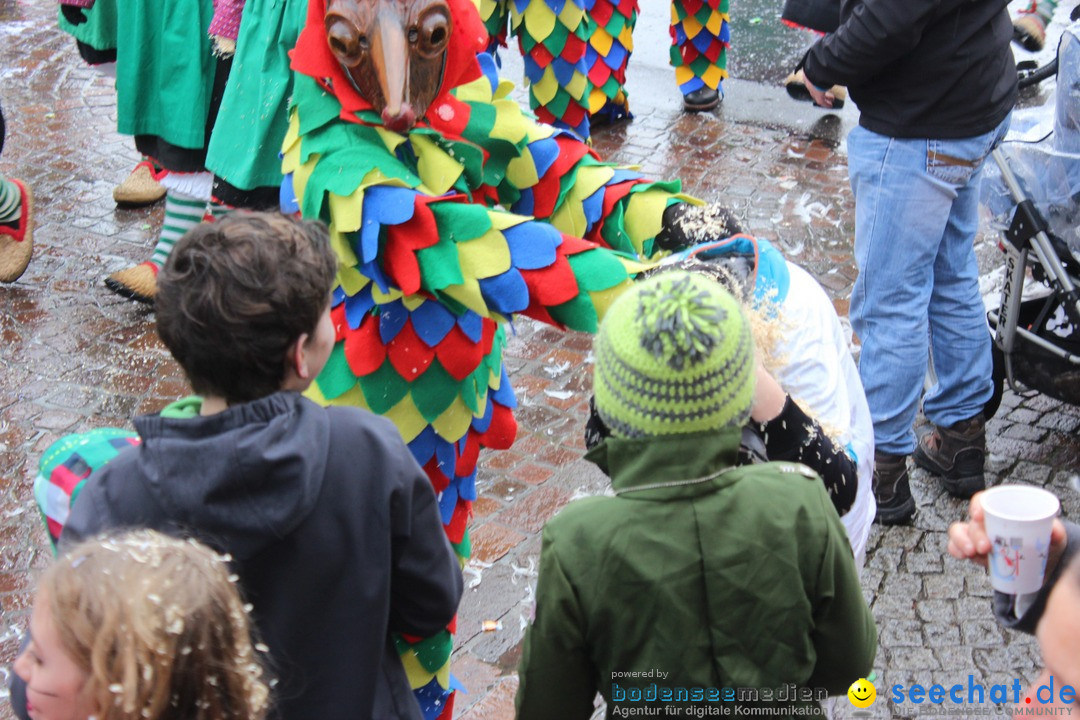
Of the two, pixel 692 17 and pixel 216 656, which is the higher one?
pixel 216 656

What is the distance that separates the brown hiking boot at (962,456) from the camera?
3.82 m

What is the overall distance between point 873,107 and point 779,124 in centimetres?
353

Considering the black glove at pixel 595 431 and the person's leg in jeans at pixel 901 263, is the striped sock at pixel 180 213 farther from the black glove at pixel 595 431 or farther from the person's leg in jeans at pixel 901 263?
the black glove at pixel 595 431

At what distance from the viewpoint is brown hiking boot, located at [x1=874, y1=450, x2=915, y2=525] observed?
3.68m

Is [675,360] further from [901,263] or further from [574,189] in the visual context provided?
[901,263]

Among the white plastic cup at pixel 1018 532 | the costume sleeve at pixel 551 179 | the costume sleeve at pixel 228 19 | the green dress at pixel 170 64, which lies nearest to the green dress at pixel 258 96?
the costume sleeve at pixel 228 19

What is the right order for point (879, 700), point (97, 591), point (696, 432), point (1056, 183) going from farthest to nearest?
point (1056, 183)
point (879, 700)
point (696, 432)
point (97, 591)

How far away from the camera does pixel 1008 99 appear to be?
3512mm

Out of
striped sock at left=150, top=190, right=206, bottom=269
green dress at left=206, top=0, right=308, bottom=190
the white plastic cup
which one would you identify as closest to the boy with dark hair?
the white plastic cup

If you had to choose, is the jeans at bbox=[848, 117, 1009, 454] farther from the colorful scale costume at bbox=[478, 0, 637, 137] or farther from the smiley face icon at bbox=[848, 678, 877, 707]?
the colorful scale costume at bbox=[478, 0, 637, 137]

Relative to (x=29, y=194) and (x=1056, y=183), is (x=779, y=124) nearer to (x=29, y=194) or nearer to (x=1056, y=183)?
(x=1056, y=183)

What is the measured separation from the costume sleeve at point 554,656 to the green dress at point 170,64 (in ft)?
10.6

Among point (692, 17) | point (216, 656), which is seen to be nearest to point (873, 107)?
point (216, 656)

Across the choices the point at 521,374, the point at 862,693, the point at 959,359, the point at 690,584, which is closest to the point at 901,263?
the point at 959,359
